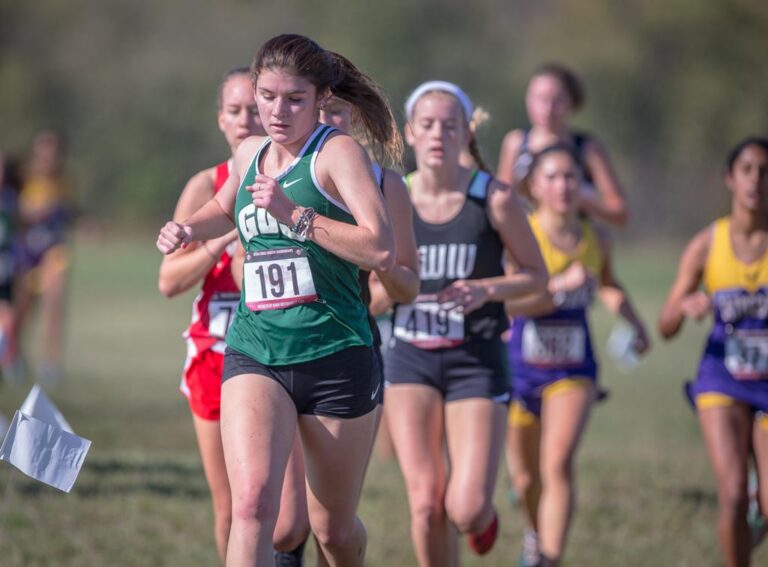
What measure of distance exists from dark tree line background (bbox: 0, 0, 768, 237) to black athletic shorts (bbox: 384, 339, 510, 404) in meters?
38.6

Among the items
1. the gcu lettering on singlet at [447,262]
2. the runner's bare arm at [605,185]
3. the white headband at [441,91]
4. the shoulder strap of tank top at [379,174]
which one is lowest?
the gcu lettering on singlet at [447,262]

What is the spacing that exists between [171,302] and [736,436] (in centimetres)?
2235

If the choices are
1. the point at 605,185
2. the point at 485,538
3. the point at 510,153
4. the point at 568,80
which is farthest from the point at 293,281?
the point at 568,80

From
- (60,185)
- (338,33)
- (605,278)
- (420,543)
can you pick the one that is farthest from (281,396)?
(338,33)

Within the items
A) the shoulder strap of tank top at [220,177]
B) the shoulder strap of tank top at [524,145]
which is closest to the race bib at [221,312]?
the shoulder strap of tank top at [220,177]

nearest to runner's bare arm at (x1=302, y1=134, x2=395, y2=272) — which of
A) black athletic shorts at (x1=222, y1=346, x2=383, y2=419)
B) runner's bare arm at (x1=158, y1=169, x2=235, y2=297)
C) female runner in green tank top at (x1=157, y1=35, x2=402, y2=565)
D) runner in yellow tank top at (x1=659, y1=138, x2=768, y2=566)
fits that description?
female runner in green tank top at (x1=157, y1=35, x2=402, y2=565)

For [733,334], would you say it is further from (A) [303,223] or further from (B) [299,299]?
(A) [303,223]

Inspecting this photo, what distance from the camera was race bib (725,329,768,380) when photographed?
6.05 m

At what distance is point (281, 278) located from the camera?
428cm

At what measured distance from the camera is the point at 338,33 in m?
53.9

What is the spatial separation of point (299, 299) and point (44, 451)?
1112mm

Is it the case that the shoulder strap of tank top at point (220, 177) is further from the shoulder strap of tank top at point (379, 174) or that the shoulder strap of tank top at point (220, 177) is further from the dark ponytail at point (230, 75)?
the shoulder strap of tank top at point (379, 174)

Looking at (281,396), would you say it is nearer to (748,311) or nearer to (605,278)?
(748,311)

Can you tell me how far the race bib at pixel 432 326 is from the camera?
570 cm
